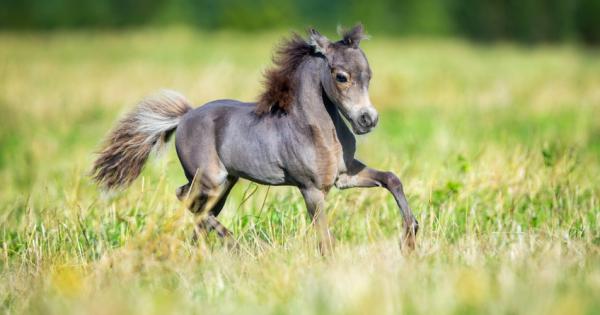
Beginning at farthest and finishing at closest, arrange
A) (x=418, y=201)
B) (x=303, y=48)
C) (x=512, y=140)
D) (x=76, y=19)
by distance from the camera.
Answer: (x=76, y=19) < (x=512, y=140) < (x=418, y=201) < (x=303, y=48)

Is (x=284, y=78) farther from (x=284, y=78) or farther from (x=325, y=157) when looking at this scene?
(x=325, y=157)

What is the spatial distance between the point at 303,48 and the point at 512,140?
18.3ft

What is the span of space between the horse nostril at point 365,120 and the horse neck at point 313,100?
34 cm

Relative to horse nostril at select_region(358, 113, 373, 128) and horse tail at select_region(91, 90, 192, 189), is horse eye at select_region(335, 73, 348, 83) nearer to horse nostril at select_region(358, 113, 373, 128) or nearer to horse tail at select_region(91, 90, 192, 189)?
horse nostril at select_region(358, 113, 373, 128)

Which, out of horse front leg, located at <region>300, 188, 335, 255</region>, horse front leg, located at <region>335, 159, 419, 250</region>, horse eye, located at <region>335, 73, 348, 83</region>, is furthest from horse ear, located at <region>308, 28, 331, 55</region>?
horse front leg, located at <region>300, 188, 335, 255</region>

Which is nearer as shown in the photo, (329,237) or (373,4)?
(329,237)

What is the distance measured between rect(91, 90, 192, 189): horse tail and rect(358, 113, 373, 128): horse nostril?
153 cm

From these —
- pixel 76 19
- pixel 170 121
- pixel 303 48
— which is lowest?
pixel 76 19

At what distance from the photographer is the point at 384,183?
5445 millimetres

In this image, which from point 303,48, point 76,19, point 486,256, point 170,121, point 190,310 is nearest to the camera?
point 190,310

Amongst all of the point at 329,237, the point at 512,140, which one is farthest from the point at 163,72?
the point at 329,237

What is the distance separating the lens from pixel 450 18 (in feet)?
148

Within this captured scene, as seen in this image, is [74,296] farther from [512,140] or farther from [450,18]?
[450,18]

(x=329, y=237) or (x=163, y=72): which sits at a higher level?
(x=329, y=237)
